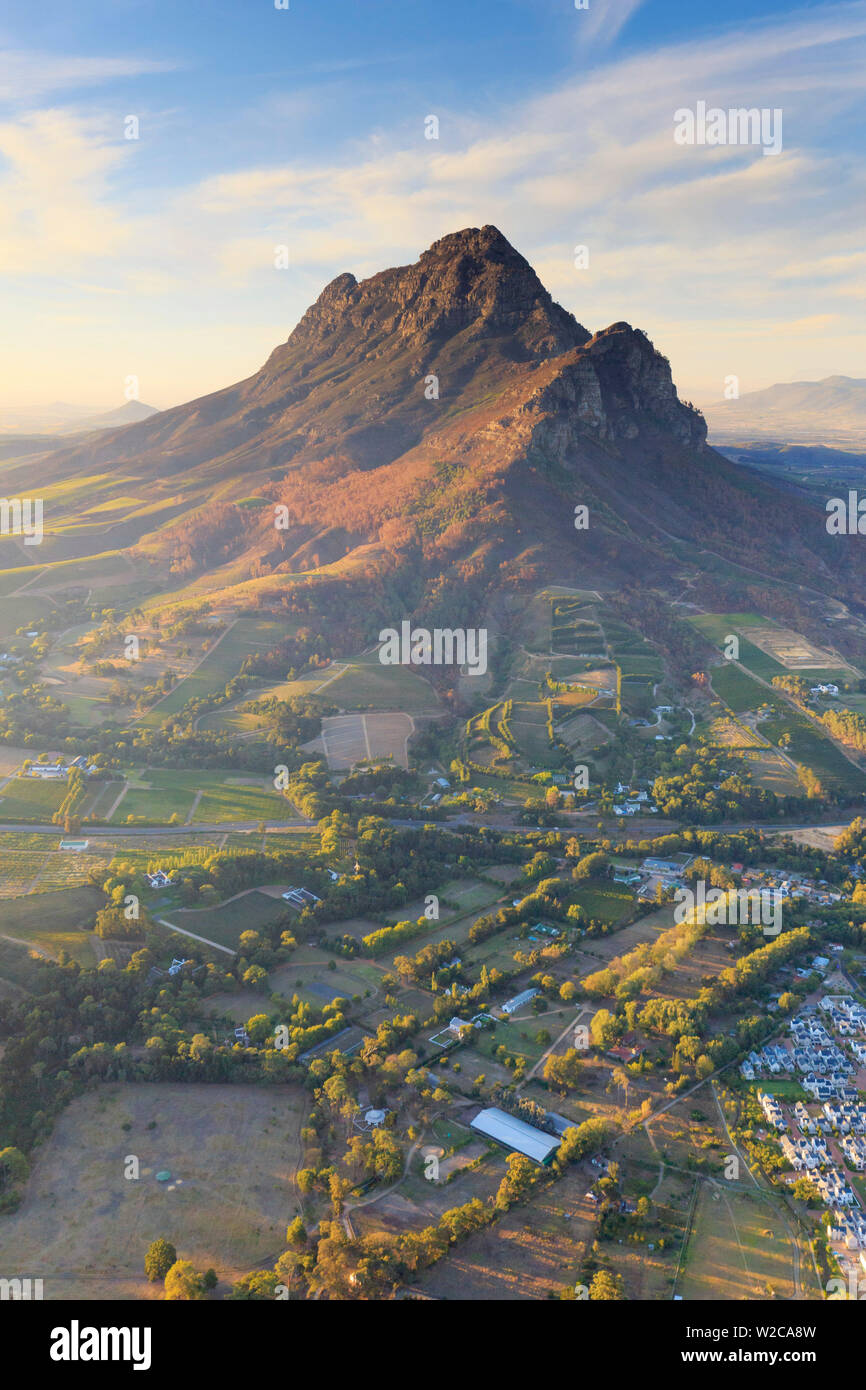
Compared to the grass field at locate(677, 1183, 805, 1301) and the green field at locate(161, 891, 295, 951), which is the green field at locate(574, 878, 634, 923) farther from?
the grass field at locate(677, 1183, 805, 1301)

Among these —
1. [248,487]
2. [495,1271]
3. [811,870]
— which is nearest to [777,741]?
[811,870]

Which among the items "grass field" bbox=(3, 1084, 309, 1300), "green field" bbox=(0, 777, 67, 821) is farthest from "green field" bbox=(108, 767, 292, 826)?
"grass field" bbox=(3, 1084, 309, 1300)

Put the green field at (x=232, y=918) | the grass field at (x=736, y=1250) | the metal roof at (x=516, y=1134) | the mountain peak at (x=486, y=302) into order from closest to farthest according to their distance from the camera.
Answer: the grass field at (x=736, y=1250)
the metal roof at (x=516, y=1134)
the green field at (x=232, y=918)
the mountain peak at (x=486, y=302)

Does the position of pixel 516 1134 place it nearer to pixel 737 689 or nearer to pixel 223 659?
pixel 737 689

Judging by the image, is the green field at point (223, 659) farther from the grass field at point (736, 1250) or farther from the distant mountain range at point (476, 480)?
the grass field at point (736, 1250)

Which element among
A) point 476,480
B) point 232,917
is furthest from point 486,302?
point 232,917

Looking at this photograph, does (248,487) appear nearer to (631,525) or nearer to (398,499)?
(398,499)

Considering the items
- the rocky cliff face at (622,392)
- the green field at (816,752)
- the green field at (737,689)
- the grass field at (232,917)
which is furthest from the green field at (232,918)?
the rocky cliff face at (622,392)
